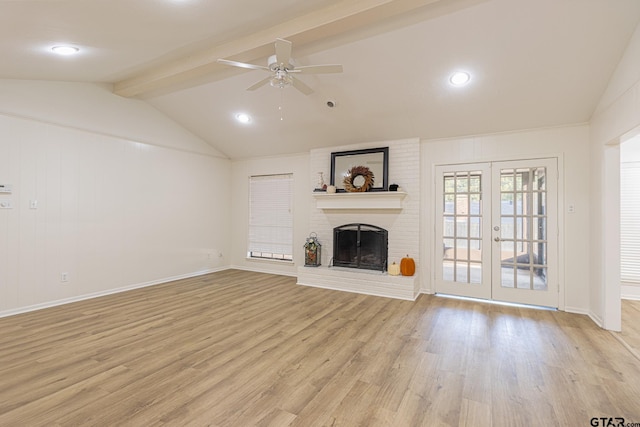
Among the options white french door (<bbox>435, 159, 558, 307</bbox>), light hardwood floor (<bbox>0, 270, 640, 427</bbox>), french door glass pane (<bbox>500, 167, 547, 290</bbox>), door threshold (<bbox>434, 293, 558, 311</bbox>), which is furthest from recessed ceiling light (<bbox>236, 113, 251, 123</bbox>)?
door threshold (<bbox>434, 293, 558, 311</bbox>)

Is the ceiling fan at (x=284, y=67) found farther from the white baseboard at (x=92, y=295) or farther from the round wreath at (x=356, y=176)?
the white baseboard at (x=92, y=295)

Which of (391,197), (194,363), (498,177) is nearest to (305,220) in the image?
(391,197)

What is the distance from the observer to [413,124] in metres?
4.57

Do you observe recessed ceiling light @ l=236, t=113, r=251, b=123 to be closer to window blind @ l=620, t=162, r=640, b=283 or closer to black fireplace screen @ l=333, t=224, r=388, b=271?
black fireplace screen @ l=333, t=224, r=388, b=271

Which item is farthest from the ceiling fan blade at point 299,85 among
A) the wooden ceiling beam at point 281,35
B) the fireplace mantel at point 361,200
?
the fireplace mantel at point 361,200

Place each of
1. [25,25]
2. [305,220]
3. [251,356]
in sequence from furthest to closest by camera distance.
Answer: [305,220]
[251,356]
[25,25]

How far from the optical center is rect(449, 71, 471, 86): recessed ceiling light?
3.48 m

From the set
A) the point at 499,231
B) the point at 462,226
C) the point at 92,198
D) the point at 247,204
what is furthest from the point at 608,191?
the point at 92,198

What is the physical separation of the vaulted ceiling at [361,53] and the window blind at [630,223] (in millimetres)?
1665

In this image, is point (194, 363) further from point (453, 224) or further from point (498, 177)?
point (498, 177)

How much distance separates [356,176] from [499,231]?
232cm

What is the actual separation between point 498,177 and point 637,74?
6.03ft

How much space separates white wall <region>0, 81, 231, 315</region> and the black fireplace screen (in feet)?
9.39

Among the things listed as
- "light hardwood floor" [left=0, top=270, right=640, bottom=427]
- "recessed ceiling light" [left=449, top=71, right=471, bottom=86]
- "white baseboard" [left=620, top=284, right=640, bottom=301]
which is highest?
"recessed ceiling light" [left=449, top=71, right=471, bottom=86]
